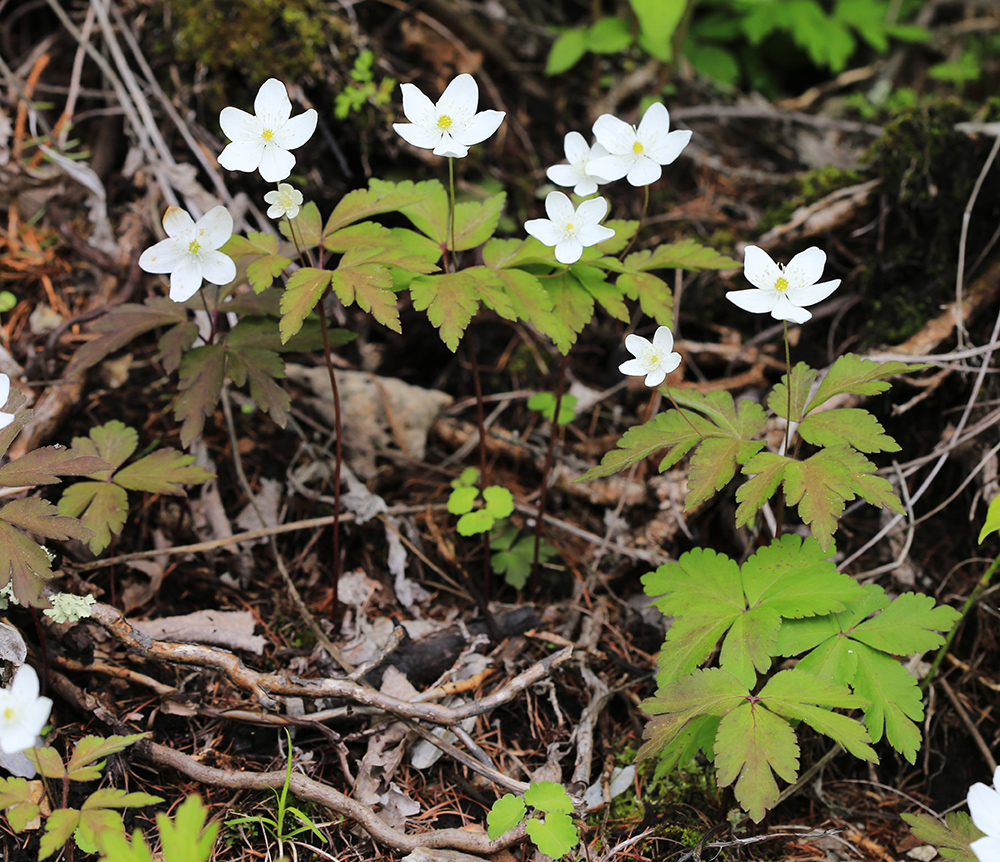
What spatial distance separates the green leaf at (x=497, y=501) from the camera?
2734 millimetres

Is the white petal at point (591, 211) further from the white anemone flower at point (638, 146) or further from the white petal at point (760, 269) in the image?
the white petal at point (760, 269)

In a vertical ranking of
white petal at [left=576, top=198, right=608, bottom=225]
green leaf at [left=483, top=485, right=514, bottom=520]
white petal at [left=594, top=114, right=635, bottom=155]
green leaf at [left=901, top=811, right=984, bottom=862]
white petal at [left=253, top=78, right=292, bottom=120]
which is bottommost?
green leaf at [left=901, top=811, right=984, bottom=862]

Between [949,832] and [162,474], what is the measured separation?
2426mm

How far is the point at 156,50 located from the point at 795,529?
352cm

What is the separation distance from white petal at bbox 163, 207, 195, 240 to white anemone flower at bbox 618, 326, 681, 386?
1.29 metres

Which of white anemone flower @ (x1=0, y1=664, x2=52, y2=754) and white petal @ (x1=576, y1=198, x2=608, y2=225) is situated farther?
white petal @ (x1=576, y1=198, x2=608, y2=225)

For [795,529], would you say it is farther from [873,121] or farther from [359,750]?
[873,121]

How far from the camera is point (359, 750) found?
2.40 meters

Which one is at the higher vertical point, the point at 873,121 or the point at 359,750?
the point at 873,121

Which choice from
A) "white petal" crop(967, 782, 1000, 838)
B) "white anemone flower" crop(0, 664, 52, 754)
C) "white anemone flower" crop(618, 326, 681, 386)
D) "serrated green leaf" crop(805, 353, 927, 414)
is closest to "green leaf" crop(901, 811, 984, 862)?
"white petal" crop(967, 782, 1000, 838)

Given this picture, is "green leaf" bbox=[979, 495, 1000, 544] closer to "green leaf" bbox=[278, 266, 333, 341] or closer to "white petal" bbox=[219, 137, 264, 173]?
"green leaf" bbox=[278, 266, 333, 341]

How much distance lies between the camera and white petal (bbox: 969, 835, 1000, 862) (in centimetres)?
162

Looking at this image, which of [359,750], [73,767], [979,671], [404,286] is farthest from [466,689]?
[979,671]

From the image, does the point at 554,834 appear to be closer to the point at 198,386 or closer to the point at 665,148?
the point at 198,386
